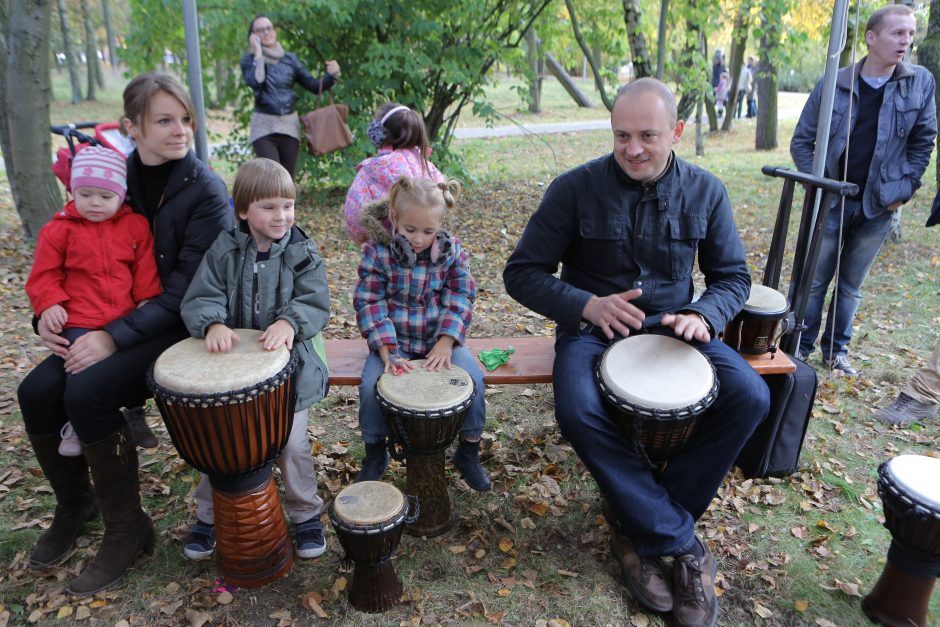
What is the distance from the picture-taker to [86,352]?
2592 mm

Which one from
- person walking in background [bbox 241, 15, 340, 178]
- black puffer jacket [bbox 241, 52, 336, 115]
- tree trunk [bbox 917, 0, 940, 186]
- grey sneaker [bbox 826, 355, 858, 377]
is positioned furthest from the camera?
black puffer jacket [bbox 241, 52, 336, 115]

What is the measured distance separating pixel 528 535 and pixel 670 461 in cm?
74

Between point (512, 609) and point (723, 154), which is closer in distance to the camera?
point (512, 609)

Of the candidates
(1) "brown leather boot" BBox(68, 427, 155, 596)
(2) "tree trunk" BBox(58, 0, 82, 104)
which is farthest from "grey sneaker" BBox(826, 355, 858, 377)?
(2) "tree trunk" BBox(58, 0, 82, 104)

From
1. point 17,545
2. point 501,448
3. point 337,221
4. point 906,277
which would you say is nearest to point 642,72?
point 906,277

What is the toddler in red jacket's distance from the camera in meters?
2.62

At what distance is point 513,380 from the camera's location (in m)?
3.03

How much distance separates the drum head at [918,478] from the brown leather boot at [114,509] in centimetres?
289

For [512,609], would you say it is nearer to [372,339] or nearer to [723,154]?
[372,339]

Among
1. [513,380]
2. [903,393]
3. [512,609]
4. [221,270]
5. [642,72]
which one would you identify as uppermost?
[642,72]

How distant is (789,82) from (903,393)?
110 feet

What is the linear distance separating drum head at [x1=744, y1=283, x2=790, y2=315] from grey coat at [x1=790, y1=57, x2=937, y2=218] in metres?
1.29

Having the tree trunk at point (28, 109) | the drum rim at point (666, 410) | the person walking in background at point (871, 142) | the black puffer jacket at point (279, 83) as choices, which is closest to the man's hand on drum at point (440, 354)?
the drum rim at point (666, 410)

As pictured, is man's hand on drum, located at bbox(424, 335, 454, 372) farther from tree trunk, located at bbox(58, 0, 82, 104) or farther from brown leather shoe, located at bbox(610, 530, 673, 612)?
Answer: tree trunk, located at bbox(58, 0, 82, 104)
